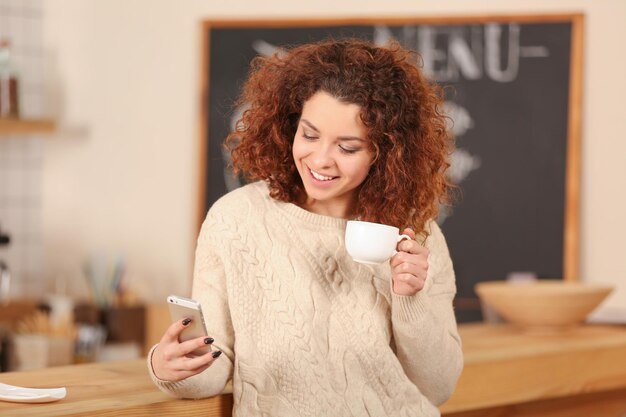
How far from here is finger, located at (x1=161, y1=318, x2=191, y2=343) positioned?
57.0 inches

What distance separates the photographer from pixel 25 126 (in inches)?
138

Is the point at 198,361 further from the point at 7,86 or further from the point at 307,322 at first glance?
the point at 7,86

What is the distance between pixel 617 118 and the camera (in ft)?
10.8

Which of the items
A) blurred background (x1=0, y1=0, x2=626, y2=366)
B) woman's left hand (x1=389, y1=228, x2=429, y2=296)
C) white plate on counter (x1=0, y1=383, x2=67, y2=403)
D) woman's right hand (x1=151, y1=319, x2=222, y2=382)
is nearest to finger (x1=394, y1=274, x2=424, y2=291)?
woman's left hand (x1=389, y1=228, x2=429, y2=296)

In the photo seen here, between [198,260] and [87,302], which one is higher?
[198,260]

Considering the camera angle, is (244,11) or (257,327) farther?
(244,11)

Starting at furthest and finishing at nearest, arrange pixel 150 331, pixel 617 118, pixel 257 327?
pixel 150 331 → pixel 617 118 → pixel 257 327

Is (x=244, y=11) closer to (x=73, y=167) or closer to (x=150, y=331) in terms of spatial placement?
(x=73, y=167)

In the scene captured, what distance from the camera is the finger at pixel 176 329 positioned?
4.75 ft

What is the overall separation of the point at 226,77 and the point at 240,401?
219 centimetres

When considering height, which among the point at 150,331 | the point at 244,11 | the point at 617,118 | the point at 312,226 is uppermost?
the point at 244,11

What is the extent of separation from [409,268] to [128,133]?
7.79ft

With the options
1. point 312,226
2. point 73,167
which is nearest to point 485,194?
point 73,167

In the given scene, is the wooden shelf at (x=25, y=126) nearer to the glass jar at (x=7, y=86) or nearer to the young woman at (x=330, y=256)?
the glass jar at (x=7, y=86)
